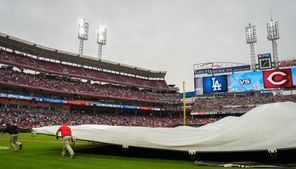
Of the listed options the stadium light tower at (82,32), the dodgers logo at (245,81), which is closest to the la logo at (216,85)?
the dodgers logo at (245,81)

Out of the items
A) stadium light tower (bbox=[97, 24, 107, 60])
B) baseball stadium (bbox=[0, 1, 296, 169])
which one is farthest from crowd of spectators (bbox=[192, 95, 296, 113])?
stadium light tower (bbox=[97, 24, 107, 60])

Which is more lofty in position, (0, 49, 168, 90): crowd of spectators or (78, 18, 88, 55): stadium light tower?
(78, 18, 88, 55): stadium light tower

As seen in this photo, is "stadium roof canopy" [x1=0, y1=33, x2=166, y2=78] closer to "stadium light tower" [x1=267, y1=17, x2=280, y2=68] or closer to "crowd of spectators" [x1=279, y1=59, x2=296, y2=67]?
"stadium light tower" [x1=267, y1=17, x2=280, y2=68]

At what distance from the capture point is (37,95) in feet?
174

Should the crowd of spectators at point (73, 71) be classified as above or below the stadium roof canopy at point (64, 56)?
below

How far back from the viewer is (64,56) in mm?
61250

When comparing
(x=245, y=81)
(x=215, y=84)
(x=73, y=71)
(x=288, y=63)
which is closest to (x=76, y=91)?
(x=73, y=71)

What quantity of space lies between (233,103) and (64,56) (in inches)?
1597

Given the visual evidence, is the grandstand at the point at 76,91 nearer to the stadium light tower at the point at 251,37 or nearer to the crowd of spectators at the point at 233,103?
the crowd of spectators at the point at 233,103

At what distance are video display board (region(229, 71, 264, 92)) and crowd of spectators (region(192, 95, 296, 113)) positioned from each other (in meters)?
8.17

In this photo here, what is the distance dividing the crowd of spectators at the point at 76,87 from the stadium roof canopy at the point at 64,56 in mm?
4536

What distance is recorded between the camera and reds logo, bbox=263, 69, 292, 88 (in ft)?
158

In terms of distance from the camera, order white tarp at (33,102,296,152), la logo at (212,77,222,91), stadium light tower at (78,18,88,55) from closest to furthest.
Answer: white tarp at (33,102,296,152)
la logo at (212,77,222,91)
stadium light tower at (78,18,88,55)

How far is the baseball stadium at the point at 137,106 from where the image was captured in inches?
385
